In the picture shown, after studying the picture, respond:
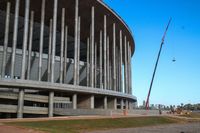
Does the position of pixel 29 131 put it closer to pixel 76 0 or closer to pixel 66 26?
pixel 76 0

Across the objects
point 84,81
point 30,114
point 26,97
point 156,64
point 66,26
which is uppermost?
point 66,26

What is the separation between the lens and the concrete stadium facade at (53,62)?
4744cm

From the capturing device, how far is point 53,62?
5228 centimetres

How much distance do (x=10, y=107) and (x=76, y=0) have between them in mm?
27828

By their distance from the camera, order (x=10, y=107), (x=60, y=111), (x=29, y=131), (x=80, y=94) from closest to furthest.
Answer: (x=29, y=131) < (x=10, y=107) < (x=60, y=111) < (x=80, y=94)

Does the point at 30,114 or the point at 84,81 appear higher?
the point at 84,81

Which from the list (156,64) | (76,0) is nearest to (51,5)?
(76,0)

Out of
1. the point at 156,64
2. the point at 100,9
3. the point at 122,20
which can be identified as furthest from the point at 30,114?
the point at 156,64

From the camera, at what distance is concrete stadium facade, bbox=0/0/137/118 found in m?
47.4

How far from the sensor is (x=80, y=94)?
57.9 m

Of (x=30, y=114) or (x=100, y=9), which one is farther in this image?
(x=100, y=9)

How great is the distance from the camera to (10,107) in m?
44.4

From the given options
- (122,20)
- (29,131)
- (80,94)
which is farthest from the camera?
(122,20)

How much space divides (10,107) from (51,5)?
88.0 ft
